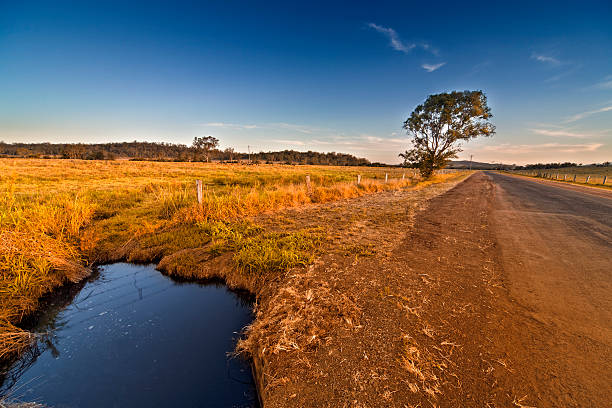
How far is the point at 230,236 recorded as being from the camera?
6.69 meters

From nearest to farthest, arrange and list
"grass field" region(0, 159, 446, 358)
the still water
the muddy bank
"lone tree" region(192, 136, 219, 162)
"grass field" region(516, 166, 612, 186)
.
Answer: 1. the muddy bank
2. the still water
3. "grass field" region(0, 159, 446, 358)
4. "grass field" region(516, 166, 612, 186)
5. "lone tree" region(192, 136, 219, 162)

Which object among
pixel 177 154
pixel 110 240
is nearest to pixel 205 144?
pixel 177 154

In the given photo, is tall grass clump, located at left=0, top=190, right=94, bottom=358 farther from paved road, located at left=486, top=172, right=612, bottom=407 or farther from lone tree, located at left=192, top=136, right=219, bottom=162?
lone tree, located at left=192, top=136, right=219, bottom=162

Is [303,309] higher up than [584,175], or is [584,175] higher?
[584,175]

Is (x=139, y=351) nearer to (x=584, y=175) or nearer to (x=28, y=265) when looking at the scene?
(x=28, y=265)

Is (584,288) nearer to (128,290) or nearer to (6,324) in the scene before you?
(128,290)

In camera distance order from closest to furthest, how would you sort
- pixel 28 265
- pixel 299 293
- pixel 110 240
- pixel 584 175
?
pixel 299 293
pixel 28 265
pixel 110 240
pixel 584 175

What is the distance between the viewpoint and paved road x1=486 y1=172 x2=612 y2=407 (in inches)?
91.1

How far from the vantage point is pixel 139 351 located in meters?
3.40

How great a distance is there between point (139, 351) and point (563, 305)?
6380 mm

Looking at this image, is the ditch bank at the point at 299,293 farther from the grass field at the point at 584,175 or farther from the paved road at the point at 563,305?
the grass field at the point at 584,175

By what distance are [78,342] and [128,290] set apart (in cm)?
141

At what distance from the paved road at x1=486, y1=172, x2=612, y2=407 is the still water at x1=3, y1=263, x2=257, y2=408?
10.6ft

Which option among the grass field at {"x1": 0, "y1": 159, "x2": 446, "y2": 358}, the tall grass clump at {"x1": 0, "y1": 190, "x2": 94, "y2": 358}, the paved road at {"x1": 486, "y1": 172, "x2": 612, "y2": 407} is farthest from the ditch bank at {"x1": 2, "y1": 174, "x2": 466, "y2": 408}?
the paved road at {"x1": 486, "y1": 172, "x2": 612, "y2": 407}
